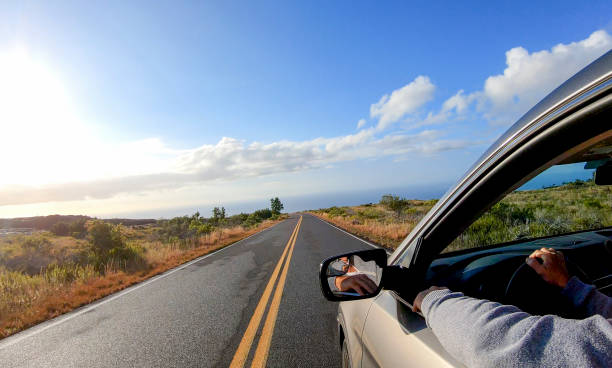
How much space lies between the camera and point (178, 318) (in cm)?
445

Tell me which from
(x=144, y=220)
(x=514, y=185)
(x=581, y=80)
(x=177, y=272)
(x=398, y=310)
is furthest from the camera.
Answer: (x=144, y=220)

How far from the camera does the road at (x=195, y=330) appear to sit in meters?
3.21

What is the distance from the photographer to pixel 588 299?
101 cm

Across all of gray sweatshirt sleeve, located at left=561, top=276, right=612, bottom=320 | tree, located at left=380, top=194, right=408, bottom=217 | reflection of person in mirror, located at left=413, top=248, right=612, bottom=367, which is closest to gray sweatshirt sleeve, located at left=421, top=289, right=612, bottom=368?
reflection of person in mirror, located at left=413, top=248, right=612, bottom=367

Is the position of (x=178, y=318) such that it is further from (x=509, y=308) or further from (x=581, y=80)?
(x=581, y=80)

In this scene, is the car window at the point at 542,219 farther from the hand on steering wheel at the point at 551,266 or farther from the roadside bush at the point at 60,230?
the roadside bush at the point at 60,230

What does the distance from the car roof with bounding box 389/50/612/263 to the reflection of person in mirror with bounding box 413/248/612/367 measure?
1.45 ft

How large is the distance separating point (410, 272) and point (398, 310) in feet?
0.63

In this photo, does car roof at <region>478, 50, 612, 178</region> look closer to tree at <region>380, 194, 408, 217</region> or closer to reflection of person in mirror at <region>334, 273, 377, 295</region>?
reflection of person in mirror at <region>334, 273, 377, 295</region>

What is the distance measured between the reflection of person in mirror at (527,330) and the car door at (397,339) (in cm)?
11

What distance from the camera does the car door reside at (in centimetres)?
102

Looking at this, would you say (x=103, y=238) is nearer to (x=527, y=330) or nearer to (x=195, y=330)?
(x=195, y=330)

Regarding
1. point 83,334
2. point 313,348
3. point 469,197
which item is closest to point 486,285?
point 469,197

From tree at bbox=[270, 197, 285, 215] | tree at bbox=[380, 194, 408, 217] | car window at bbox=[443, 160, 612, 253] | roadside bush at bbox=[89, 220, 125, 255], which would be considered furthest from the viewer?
tree at bbox=[270, 197, 285, 215]
